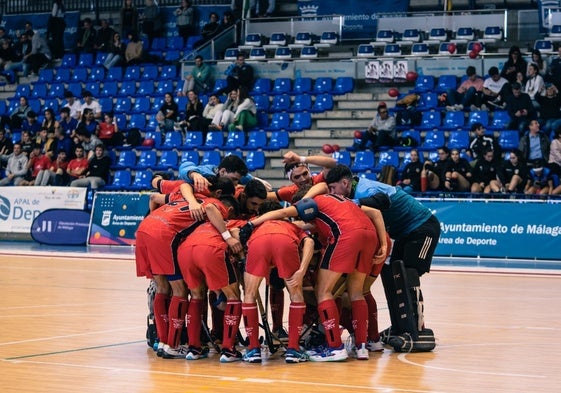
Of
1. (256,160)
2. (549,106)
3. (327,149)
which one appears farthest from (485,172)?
(256,160)

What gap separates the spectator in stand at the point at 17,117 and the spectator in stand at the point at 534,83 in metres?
15.5

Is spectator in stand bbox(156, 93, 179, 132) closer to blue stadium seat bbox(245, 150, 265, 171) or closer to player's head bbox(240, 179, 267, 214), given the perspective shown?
blue stadium seat bbox(245, 150, 265, 171)

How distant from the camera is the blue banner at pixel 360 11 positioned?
103 feet

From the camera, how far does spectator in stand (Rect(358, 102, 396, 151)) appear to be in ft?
85.8

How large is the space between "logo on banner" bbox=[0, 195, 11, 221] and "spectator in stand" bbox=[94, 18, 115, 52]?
9008mm

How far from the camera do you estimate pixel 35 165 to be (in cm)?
2862

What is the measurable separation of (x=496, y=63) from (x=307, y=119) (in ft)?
17.2

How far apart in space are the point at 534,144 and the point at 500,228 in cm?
268

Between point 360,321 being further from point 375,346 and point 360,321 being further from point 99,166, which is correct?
point 99,166

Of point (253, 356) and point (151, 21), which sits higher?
point (151, 21)

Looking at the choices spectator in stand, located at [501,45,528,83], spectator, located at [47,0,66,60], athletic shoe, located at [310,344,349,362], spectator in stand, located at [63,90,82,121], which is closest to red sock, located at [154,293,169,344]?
athletic shoe, located at [310,344,349,362]

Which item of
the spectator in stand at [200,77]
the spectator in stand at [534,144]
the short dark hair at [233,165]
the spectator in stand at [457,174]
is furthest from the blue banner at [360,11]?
the short dark hair at [233,165]

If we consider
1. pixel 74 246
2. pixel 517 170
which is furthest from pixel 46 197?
pixel 517 170

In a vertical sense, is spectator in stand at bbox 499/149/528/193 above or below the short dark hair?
below
